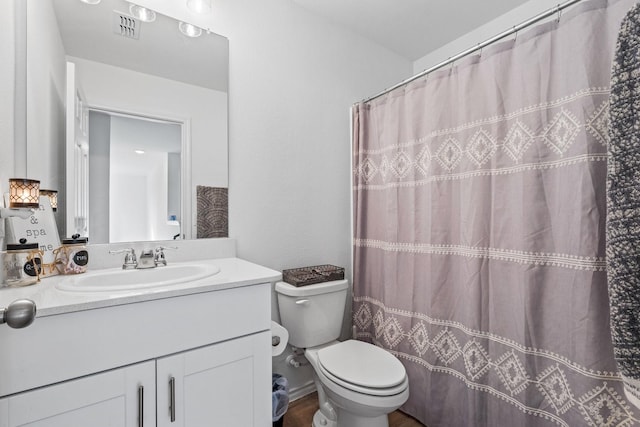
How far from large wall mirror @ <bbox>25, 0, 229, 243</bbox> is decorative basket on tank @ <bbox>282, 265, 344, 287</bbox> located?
58 cm

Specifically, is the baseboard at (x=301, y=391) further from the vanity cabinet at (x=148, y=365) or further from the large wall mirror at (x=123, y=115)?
the large wall mirror at (x=123, y=115)

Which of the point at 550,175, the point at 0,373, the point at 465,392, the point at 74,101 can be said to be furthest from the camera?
the point at 465,392

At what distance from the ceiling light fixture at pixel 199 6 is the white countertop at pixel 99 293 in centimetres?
136

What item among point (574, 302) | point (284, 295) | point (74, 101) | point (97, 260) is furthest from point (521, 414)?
point (74, 101)

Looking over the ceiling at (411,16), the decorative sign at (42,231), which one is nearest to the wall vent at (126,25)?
the decorative sign at (42,231)

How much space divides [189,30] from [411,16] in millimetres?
1380

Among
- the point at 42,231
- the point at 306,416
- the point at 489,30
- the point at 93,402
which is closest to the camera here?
the point at 93,402

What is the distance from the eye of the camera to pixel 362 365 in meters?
1.34

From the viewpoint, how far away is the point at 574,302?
3.32ft

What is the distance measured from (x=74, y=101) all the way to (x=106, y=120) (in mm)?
125

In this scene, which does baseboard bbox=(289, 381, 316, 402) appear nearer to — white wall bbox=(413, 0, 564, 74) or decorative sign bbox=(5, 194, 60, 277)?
decorative sign bbox=(5, 194, 60, 277)

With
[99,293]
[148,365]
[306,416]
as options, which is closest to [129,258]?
[99,293]

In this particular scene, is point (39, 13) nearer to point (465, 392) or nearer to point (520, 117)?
point (520, 117)

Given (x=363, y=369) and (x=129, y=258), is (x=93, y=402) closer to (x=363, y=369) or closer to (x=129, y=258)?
(x=129, y=258)
